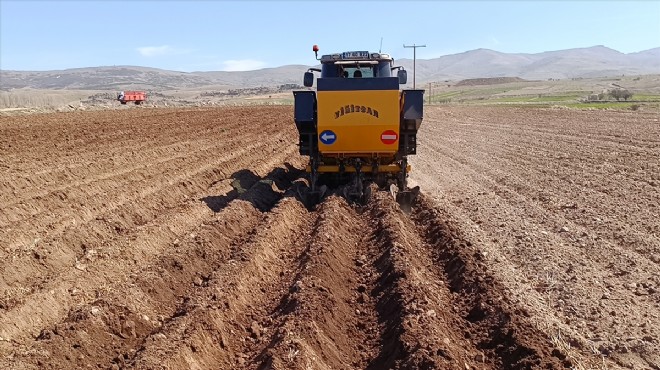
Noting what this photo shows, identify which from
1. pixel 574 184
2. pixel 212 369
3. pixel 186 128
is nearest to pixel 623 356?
pixel 212 369

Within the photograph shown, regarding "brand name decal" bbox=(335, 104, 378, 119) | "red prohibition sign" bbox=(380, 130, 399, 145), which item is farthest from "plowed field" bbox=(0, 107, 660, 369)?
"brand name decal" bbox=(335, 104, 378, 119)

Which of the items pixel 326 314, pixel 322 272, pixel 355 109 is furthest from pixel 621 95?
pixel 326 314

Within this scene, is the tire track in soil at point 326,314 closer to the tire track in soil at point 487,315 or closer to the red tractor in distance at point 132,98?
the tire track in soil at point 487,315

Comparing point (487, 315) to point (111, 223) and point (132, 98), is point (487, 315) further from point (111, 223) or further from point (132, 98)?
point (132, 98)

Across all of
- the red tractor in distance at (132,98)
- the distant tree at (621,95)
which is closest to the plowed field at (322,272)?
the distant tree at (621,95)

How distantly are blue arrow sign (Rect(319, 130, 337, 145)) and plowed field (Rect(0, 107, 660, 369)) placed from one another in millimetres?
1078

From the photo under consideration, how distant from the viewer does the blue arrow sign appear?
11.4m

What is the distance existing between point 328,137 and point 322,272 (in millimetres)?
4491

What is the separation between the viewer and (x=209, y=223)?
959 centimetres

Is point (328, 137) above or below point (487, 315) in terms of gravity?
above

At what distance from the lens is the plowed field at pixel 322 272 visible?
5469 mm

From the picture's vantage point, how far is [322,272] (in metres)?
7.31

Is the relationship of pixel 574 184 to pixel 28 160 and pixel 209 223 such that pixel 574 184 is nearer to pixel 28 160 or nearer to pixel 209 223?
pixel 209 223

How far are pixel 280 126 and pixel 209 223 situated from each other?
20812mm
